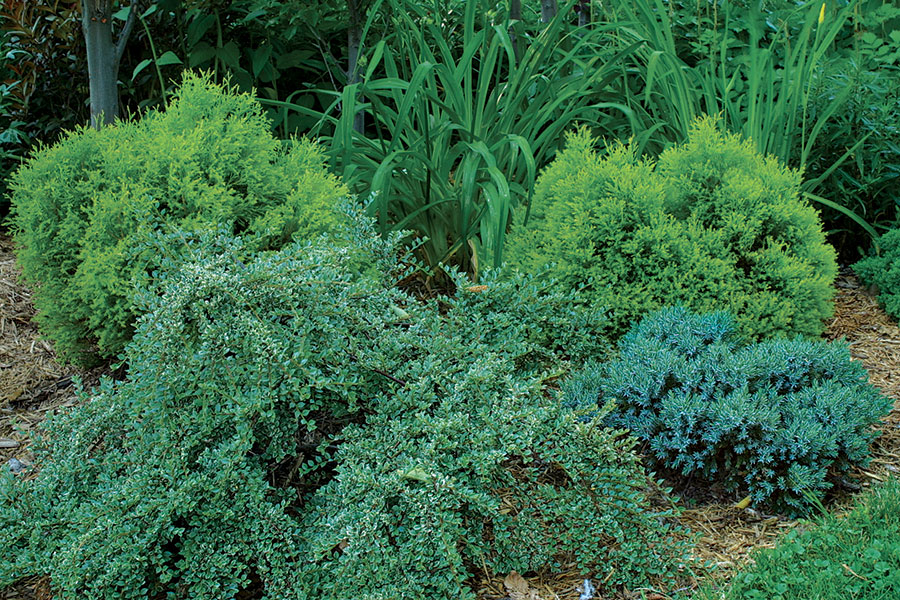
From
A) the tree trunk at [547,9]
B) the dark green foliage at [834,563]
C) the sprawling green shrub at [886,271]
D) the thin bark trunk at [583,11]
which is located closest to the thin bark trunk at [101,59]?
the tree trunk at [547,9]

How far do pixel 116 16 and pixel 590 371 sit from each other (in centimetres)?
354

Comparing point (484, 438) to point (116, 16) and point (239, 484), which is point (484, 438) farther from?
point (116, 16)

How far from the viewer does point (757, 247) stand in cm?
337

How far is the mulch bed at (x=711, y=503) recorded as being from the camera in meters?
2.32

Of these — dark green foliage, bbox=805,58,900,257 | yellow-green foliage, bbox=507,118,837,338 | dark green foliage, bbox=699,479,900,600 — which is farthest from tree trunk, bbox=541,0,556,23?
dark green foliage, bbox=699,479,900,600

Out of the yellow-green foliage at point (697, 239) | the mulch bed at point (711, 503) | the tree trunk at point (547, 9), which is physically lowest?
the mulch bed at point (711, 503)

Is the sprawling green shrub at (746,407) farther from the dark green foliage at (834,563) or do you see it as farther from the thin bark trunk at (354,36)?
the thin bark trunk at (354,36)

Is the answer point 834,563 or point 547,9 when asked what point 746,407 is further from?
point 547,9

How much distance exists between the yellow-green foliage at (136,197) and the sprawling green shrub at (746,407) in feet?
4.39

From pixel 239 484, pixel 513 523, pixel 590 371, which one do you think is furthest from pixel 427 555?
pixel 590 371

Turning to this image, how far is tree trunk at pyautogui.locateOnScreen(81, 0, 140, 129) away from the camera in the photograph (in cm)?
Result: 354

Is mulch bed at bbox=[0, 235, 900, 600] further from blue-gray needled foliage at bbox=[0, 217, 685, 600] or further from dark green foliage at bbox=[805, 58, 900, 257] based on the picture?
dark green foliage at bbox=[805, 58, 900, 257]

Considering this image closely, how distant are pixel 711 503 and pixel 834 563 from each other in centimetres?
50

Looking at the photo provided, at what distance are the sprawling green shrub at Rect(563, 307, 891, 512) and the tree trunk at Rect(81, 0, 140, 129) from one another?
2480 millimetres
